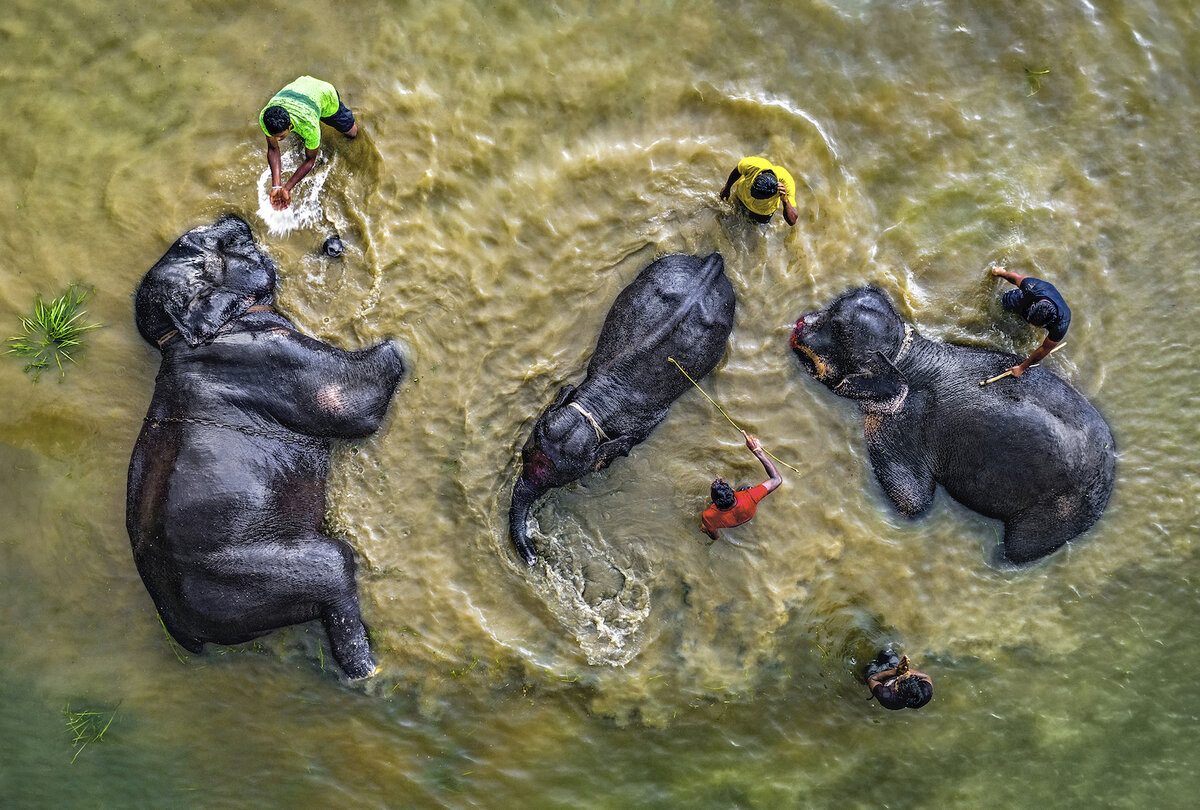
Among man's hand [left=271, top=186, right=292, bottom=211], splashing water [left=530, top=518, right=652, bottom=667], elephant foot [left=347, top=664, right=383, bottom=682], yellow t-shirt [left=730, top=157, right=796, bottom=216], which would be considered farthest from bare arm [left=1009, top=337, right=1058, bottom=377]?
man's hand [left=271, top=186, right=292, bottom=211]

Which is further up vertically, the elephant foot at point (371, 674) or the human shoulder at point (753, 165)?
the human shoulder at point (753, 165)

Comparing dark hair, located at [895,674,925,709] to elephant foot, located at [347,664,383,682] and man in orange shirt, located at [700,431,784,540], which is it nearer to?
man in orange shirt, located at [700,431,784,540]

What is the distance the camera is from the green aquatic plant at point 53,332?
818 cm

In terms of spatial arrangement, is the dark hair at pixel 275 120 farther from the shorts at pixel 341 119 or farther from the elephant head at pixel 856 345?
the elephant head at pixel 856 345

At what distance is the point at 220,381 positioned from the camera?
7.56 meters

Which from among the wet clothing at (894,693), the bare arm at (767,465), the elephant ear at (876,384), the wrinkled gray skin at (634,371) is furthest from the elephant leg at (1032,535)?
the wrinkled gray skin at (634,371)

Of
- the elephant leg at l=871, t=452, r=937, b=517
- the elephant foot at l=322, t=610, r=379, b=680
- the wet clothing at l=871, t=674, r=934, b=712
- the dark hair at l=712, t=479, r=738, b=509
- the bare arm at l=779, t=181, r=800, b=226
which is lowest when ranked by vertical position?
the elephant foot at l=322, t=610, r=379, b=680

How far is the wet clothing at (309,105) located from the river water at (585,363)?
1.61 feet

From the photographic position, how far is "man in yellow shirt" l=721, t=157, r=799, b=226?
23.9 feet

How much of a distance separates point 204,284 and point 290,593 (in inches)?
115

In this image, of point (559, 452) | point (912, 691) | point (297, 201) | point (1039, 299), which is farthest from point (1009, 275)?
point (297, 201)

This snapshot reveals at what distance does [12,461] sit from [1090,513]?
1041 centimetres

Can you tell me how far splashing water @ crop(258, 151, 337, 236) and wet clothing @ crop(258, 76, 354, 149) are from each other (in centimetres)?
49

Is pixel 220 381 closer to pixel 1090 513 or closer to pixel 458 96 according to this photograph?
pixel 458 96
